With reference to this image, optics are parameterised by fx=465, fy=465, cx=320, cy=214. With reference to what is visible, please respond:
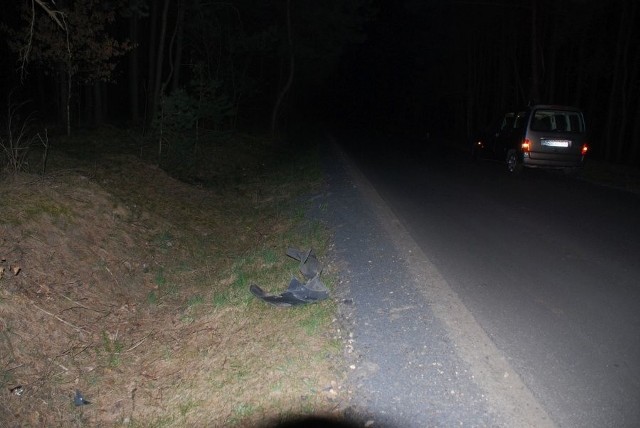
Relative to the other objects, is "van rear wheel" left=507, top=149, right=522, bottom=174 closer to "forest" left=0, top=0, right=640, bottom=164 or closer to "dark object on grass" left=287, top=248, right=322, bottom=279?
"forest" left=0, top=0, right=640, bottom=164

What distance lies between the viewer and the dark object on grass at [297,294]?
511 cm

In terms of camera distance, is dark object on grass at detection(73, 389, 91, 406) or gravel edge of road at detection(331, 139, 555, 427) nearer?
gravel edge of road at detection(331, 139, 555, 427)

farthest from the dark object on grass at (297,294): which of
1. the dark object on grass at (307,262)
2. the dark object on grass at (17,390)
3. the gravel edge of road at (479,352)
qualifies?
the dark object on grass at (17,390)

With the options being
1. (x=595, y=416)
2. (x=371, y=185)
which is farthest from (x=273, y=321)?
(x=371, y=185)

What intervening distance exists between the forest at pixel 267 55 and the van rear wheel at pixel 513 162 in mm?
2186

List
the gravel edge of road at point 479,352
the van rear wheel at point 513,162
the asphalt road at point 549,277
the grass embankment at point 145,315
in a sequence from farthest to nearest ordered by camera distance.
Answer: the van rear wheel at point 513,162 < the grass embankment at point 145,315 < the asphalt road at point 549,277 < the gravel edge of road at point 479,352

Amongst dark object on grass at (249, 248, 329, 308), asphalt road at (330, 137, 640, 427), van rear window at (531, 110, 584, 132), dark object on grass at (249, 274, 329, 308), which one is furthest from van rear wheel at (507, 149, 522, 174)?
dark object on grass at (249, 274, 329, 308)

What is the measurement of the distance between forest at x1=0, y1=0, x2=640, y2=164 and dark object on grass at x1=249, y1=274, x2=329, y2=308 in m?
3.94

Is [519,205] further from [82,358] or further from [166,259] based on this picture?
[82,358]

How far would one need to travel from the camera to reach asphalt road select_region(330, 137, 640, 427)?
366cm

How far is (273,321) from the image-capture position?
479 centimetres

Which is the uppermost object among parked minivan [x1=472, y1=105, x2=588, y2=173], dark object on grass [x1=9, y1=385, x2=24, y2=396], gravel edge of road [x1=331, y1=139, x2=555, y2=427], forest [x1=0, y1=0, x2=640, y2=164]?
forest [x1=0, y1=0, x2=640, y2=164]

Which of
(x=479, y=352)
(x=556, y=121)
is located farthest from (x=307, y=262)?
(x=556, y=121)

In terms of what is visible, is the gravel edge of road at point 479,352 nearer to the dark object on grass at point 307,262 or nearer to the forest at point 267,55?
the dark object on grass at point 307,262
